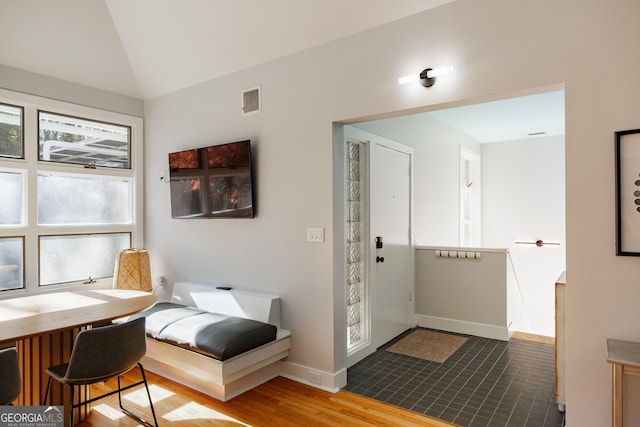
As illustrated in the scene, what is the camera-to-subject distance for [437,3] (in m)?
2.55

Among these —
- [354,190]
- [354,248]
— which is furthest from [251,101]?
[354,248]

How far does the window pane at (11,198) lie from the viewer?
140 inches

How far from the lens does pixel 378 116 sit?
2.89 metres

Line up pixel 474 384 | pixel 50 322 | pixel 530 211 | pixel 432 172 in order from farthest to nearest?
pixel 530 211 → pixel 432 172 → pixel 474 384 → pixel 50 322

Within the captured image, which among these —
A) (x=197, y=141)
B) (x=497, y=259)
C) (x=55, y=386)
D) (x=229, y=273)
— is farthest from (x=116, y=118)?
(x=497, y=259)

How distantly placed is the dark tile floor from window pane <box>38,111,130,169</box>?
11.2 ft

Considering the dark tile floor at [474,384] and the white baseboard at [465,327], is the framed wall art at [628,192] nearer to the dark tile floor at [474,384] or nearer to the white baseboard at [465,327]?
the dark tile floor at [474,384]

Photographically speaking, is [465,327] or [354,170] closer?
[354,170]

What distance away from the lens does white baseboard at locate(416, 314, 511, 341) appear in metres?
4.19

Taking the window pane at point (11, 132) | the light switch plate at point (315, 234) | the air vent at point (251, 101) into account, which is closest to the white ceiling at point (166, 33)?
the air vent at point (251, 101)

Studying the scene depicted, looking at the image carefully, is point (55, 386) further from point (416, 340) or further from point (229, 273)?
point (416, 340)

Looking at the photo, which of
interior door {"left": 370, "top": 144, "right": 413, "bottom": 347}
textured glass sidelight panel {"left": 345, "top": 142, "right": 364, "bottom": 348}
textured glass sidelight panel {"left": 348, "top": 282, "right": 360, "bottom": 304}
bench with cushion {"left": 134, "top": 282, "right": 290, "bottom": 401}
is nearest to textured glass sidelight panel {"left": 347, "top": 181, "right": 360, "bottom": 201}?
textured glass sidelight panel {"left": 345, "top": 142, "right": 364, "bottom": 348}

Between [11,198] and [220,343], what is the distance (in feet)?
8.32

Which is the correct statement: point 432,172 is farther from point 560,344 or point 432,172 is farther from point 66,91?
point 66,91
